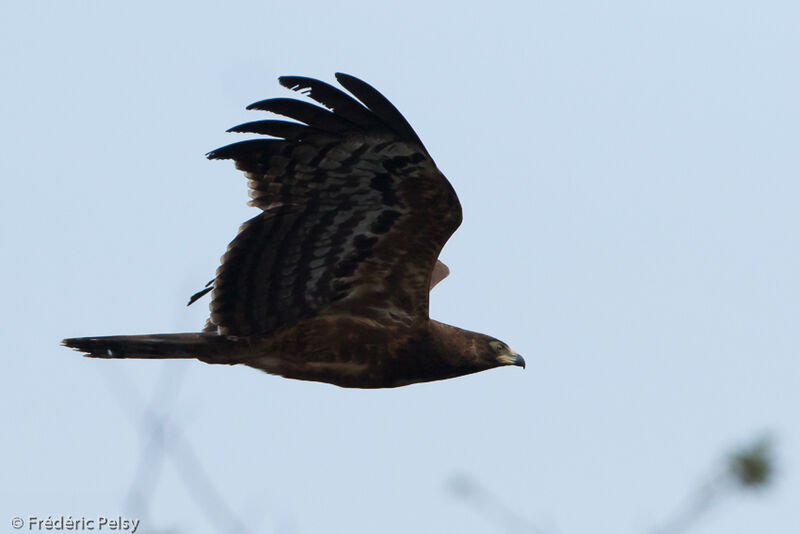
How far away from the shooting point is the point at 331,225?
6555mm

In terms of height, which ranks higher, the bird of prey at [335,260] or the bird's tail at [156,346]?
the bird of prey at [335,260]

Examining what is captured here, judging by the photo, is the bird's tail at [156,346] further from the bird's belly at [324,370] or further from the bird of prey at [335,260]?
the bird's belly at [324,370]

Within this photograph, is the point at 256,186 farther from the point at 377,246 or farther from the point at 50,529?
the point at 50,529

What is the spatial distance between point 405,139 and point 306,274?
1.25 meters

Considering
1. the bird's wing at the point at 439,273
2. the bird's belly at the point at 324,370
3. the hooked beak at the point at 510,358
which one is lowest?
the bird's belly at the point at 324,370

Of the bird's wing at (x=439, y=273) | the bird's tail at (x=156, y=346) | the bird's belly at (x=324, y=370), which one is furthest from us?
the bird's wing at (x=439, y=273)

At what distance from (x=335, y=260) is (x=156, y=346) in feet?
4.03

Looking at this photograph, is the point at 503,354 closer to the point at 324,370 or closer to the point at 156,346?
the point at 324,370

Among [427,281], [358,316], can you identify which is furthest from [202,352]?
[427,281]

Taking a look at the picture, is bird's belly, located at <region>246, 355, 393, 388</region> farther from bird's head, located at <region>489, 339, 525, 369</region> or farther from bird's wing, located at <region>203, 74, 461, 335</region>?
bird's head, located at <region>489, 339, 525, 369</region>

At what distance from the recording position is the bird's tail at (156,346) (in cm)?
654

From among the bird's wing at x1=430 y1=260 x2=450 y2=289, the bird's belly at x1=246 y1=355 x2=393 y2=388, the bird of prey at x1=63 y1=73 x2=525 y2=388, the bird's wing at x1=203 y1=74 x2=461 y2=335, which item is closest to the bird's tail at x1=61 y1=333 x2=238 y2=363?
the bird of prey at x1=63 y1=73 x2=525 y2=388

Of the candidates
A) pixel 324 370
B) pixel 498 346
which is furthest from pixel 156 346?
pixel 498 346

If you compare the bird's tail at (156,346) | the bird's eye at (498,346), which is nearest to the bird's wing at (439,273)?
the bird's eye at (498,346)
